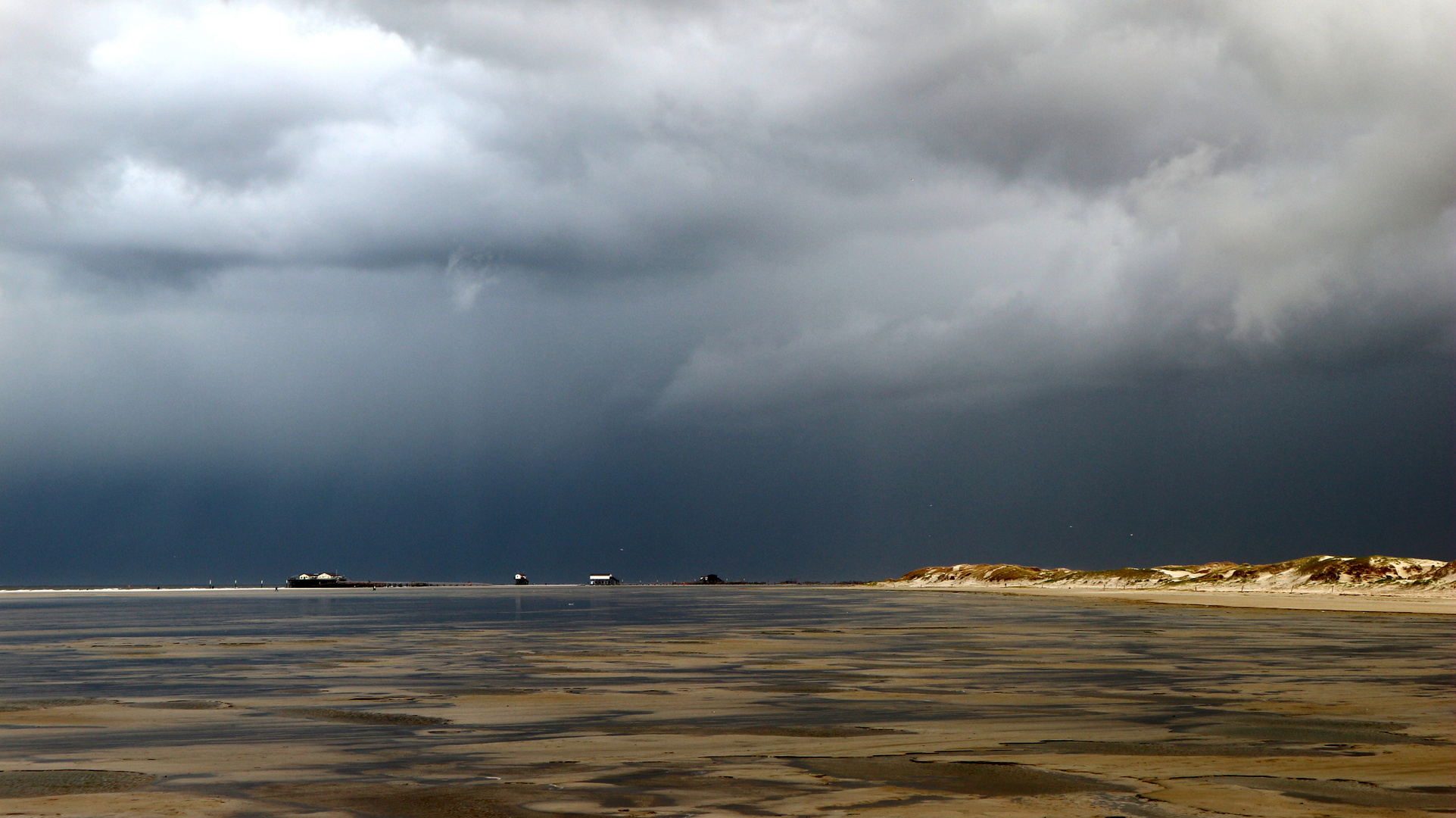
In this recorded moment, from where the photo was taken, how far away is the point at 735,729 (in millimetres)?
20578

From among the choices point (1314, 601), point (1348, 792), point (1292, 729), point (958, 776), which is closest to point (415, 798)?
point (958, 776)

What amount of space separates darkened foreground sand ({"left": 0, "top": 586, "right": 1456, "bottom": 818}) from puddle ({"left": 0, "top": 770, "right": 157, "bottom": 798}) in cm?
7

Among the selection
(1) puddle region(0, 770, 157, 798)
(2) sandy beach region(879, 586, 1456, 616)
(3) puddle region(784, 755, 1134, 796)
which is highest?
(1) puddle region(0, 770, 157, 798)

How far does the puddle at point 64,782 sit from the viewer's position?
49.0 feet

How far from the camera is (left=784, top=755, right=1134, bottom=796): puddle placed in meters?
14.8

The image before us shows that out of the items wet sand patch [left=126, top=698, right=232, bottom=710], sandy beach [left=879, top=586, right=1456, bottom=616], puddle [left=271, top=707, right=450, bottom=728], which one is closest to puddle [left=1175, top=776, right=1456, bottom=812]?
puddle [left=271, top=707, right=450, bottom=728]

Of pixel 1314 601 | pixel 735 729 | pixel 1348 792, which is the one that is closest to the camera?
pixel 1348 792

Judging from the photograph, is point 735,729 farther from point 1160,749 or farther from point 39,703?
point 39,703

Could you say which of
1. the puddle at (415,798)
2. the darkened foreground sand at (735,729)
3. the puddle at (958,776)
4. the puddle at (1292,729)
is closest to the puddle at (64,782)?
the darkened foreground sand at (735,729)

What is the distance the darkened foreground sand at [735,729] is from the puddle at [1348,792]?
0.21 feet

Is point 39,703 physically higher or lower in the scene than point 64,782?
lower

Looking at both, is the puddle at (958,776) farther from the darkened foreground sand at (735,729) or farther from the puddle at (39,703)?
the puddle at (39,703)

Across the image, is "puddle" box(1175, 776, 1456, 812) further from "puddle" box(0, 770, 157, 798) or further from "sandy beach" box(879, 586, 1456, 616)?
"sandy beach" box(879, 586, 1456, 616)

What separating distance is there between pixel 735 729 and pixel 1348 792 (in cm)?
999
